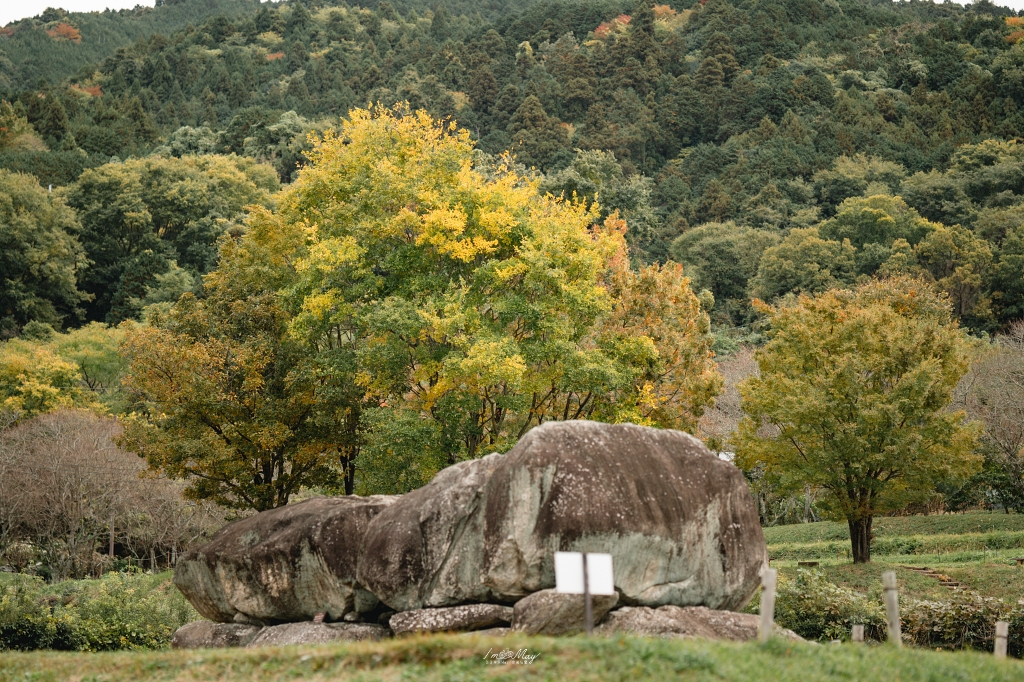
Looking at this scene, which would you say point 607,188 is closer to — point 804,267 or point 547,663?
point 804,267

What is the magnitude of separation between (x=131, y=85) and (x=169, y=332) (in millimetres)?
122589

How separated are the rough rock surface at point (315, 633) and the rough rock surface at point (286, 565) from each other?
14.9 inches

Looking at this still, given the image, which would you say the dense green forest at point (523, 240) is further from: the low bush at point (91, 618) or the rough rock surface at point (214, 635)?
the rough rock surface at point (214, 635)

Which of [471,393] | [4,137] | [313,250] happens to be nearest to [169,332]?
[313,250]

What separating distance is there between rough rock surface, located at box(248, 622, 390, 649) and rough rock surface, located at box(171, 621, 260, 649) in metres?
0.52

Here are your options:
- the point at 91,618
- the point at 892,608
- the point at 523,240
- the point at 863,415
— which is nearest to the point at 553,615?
the point at 892,608

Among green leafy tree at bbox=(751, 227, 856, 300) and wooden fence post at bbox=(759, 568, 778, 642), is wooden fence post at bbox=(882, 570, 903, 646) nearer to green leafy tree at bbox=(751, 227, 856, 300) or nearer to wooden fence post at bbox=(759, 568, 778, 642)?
wooden fence post at bbox=(759, 568, 778, 642)

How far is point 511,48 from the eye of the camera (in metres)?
144

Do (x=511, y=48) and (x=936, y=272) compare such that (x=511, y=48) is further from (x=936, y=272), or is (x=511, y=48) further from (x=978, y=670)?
(x=978, y=670)

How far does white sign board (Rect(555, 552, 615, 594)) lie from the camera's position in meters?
12.3

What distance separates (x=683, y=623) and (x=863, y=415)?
14.3m

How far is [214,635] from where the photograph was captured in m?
19.8

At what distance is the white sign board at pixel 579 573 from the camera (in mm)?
12289

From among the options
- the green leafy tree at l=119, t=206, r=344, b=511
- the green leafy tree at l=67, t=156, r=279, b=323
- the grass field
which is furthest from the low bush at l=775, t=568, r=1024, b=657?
the green leafy tree at l=67, t=156, r=279, b=323
